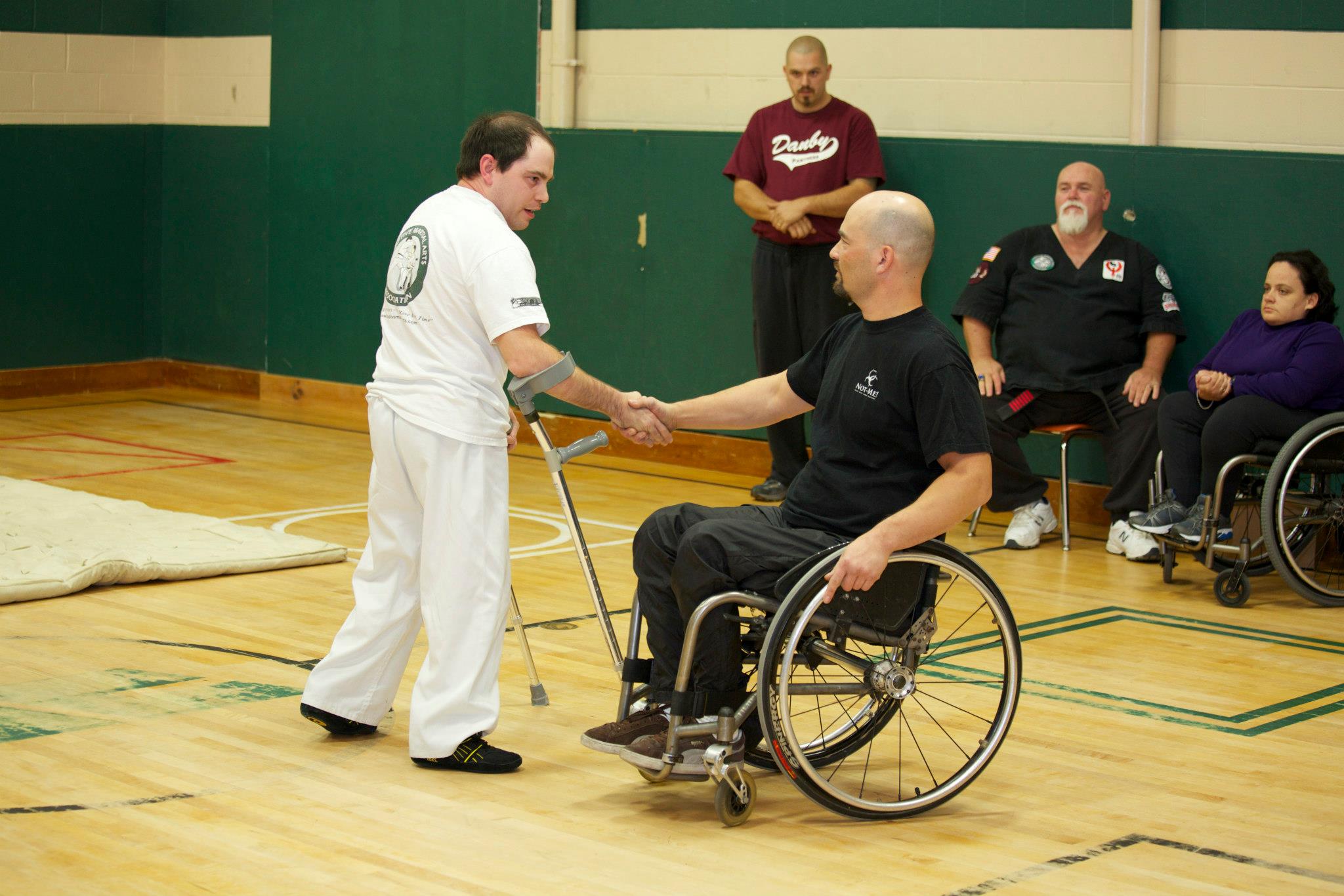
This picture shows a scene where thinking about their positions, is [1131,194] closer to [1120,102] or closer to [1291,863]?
[1120,102]

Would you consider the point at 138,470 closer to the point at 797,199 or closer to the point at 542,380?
the point at 797,199

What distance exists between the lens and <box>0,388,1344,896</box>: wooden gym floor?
2918 millimetres

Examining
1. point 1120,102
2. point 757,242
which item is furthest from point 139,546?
point 1120,102

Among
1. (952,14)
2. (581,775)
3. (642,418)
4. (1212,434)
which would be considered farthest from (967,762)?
(952,14)

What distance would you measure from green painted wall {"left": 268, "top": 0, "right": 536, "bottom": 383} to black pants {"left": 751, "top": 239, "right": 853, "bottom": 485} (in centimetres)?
190

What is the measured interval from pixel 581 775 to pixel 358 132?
618 cm

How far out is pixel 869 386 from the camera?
3.26 metres

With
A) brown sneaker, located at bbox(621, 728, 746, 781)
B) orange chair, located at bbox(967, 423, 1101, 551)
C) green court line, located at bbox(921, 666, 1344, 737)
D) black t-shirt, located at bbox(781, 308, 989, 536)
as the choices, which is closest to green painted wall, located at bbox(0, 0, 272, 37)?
orange chair, located at bbox(967, 423, 1101, 551)

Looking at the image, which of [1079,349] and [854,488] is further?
[1079,349]

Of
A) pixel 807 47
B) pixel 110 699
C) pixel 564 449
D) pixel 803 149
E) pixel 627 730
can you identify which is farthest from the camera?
pixel 803 149

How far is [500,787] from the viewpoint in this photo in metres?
3.38

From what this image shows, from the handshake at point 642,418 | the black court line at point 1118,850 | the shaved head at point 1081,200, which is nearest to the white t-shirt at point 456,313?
the handshake at point 642,418

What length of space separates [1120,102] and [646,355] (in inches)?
97.8

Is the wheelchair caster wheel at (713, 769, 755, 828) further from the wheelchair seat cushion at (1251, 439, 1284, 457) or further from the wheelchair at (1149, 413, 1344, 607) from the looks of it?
the wheelchair seat cushion at (1251, 439, 1284, 457)
